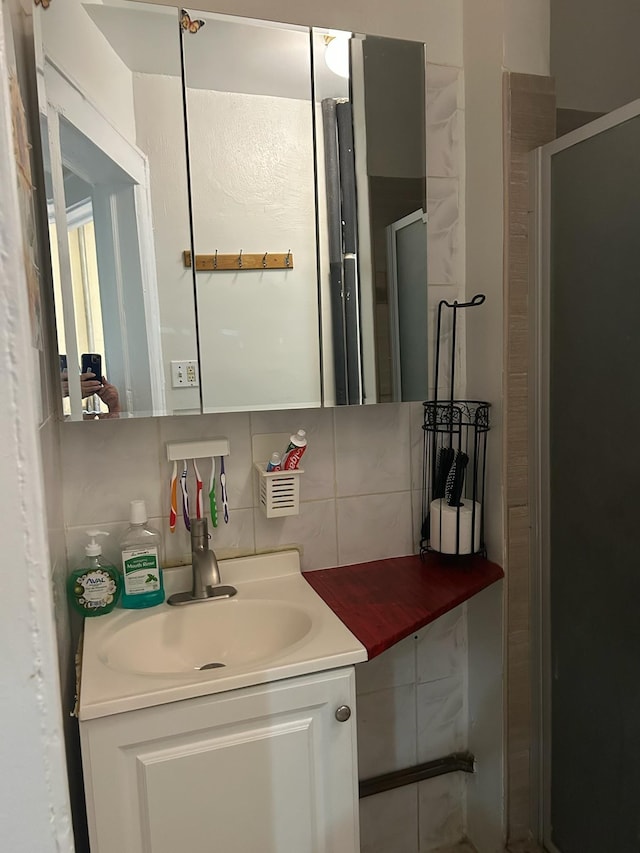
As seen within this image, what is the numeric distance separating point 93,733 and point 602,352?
1134 mm

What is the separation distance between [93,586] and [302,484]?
50 cm

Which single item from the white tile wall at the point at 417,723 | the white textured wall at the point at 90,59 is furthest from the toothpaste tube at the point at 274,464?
the white textured wall at the point at 90,59

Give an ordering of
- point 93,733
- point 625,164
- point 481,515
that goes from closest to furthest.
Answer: point 93,733 → point 625,164 → point 481,515

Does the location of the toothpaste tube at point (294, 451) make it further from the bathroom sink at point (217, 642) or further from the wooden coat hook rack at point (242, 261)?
the wooden coat hook rack at point (242, 261)

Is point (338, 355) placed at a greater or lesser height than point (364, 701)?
greater

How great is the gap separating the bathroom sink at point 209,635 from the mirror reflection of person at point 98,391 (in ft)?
1.36

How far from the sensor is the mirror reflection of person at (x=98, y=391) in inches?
46.2

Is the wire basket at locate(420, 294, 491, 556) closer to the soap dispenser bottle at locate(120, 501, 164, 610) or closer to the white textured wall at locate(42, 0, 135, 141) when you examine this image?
the soap dispenser bottle at locate(120, 501, 164, 610)

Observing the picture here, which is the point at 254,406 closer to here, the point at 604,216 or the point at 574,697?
the point at 604,216

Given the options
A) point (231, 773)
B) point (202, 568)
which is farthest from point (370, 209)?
point (231, 773)

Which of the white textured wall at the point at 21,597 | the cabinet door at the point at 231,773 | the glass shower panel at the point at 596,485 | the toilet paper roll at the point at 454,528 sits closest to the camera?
the white textured wall at the point at 21,597

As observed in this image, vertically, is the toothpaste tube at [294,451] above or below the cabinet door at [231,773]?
above

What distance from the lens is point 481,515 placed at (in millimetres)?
1474

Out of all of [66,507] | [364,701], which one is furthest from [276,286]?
[364,701]
